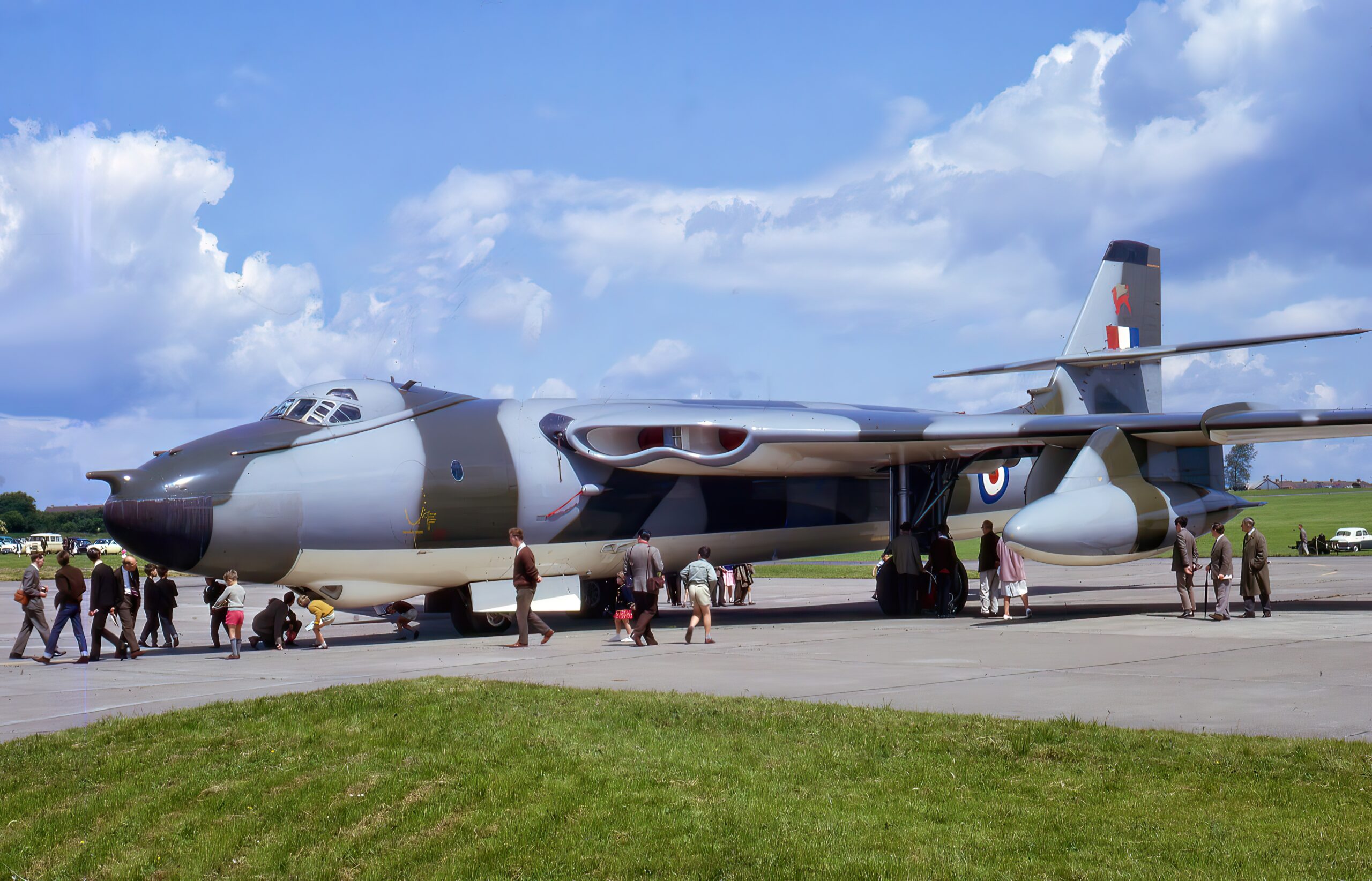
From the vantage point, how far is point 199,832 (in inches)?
253

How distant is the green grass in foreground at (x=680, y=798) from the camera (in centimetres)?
522

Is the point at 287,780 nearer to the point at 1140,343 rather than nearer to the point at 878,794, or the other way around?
the point at 878,794

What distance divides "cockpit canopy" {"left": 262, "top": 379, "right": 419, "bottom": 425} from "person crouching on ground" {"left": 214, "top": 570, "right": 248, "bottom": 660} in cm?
223

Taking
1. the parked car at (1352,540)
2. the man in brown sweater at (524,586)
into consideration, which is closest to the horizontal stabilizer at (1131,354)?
the man in brown sweater at (524,586)

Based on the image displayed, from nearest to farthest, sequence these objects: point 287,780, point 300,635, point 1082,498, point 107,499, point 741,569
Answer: point 287,780 → point 107,499 → point 1082,498 → point 300,635 → point 741,569

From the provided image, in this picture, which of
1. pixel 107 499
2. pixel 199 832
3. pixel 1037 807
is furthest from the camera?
pixel 107 499

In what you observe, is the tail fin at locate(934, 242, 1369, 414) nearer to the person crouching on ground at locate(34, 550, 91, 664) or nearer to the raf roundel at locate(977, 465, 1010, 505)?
the raf roundel at locate(977, 465, 1010, 505)

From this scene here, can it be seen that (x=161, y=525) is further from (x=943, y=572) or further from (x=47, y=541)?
(x=47, y=541)

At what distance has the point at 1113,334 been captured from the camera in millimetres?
22859

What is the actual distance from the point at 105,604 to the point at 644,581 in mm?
7030

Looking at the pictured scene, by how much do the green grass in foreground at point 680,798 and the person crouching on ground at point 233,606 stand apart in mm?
6265

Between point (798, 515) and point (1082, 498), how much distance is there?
484 cm

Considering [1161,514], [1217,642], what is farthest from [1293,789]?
[1161,514]

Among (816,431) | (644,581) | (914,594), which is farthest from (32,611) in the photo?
(914,594)
